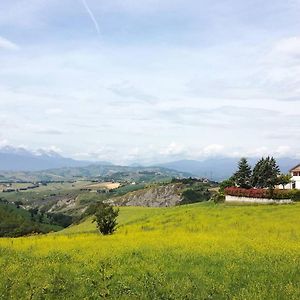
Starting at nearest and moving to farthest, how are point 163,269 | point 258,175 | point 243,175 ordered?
point 163,269 → point 258,175 → point 243,175

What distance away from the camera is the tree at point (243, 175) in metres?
82.8

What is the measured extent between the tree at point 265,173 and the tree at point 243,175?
1.33 meters

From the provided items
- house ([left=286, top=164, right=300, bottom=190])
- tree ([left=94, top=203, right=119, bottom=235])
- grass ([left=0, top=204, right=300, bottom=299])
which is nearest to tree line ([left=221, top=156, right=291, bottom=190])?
house ([left=286, top=164, right=300, bottom=190])

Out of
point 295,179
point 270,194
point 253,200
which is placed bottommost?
point 253,200

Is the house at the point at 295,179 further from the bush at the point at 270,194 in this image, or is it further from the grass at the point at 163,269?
the grass at the point at 163,269

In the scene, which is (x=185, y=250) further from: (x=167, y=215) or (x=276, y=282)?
(x=167, y=215)

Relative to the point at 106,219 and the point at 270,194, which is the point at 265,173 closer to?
the point at 270,194

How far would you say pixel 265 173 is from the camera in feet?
257

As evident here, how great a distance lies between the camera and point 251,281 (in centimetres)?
2062

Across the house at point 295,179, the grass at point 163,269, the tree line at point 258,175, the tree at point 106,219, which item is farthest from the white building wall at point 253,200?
the house at point 295,179

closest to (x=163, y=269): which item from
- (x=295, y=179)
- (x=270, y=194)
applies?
(x=270, y=194)

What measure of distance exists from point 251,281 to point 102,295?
7150 millimetres

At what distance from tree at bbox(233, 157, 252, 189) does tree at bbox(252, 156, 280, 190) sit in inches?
52.4

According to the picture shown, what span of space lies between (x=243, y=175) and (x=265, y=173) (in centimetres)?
592
